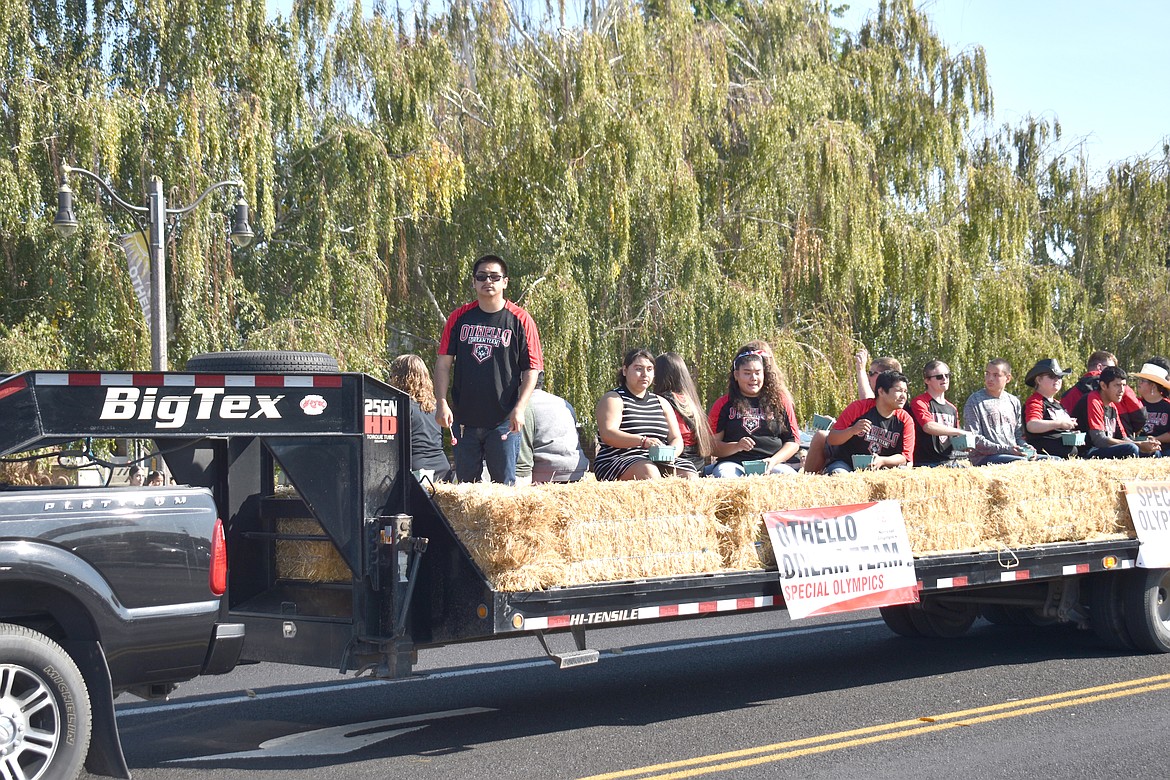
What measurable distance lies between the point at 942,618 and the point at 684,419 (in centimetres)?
239

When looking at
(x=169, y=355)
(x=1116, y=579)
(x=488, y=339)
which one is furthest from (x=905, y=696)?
(x=169, y=355)

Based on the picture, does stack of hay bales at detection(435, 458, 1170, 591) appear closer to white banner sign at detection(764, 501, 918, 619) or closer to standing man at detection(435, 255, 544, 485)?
white banner sign at detection(764, 501, 918, 619)

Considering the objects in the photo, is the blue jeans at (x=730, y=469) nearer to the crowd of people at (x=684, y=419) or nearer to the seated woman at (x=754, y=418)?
the crowd of people at (x=684, y=419)

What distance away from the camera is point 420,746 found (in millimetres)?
6316

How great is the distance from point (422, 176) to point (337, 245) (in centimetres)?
188

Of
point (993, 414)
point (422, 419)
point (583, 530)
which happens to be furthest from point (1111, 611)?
point (422, 419)

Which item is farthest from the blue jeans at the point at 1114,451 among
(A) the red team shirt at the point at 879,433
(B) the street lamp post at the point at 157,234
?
(B) the street lamp post at the point at 157,234

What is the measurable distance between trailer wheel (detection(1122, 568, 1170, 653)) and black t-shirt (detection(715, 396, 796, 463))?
2560 mm

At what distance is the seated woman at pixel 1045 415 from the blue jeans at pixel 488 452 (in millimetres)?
5512

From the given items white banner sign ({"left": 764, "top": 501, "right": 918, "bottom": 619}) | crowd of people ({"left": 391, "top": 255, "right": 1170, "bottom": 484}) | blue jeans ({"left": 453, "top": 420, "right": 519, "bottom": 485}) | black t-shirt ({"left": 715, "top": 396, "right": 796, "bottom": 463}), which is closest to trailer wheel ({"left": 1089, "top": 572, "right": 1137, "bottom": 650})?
crowd of people ({"left": 391, "top": 255, "right": 1170, "bottom": 484})

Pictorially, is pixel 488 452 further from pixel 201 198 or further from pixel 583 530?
pixel 201 198

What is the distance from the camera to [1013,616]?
9.37 meters

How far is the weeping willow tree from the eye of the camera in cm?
1900

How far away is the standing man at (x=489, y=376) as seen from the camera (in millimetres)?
8070
